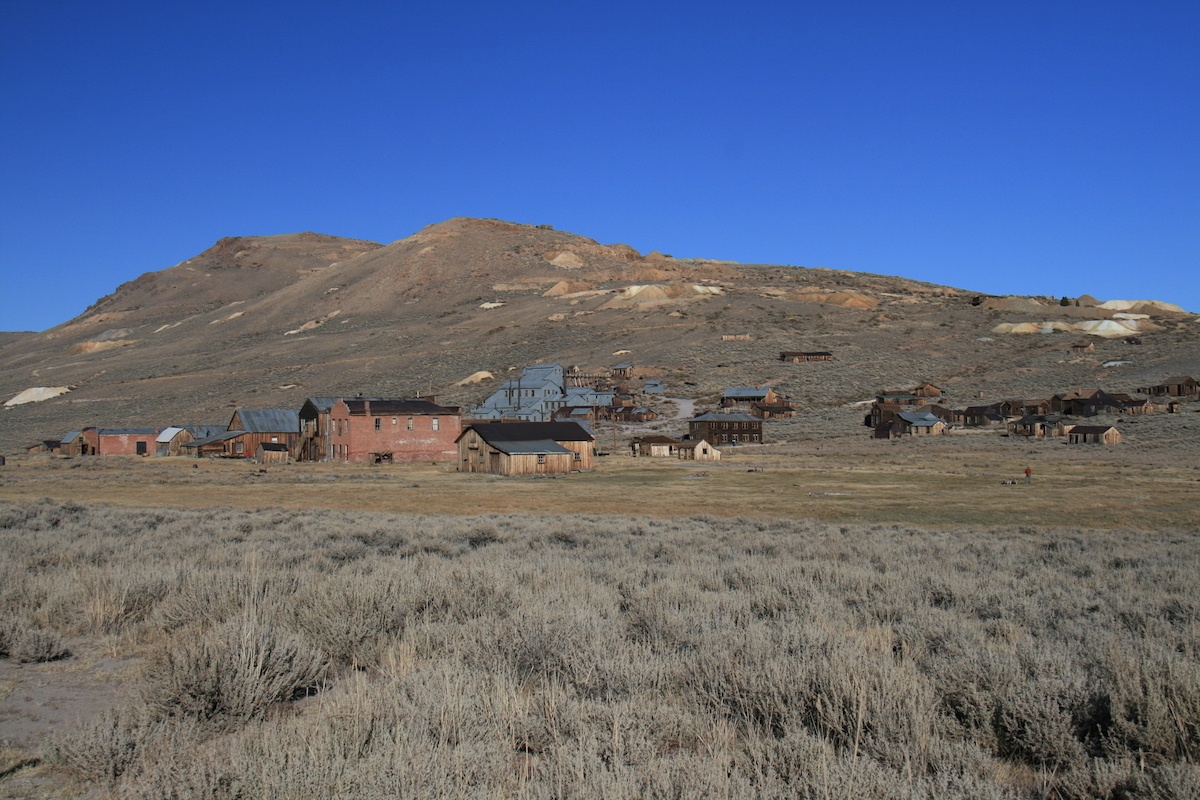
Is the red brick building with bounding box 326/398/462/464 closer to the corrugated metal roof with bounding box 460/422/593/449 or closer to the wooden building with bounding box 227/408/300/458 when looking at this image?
the wooden building with bounding box 227/408/300/458

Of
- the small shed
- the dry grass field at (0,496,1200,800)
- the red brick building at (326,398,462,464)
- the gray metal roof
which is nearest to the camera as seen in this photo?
the dry grass field at (0,496,1200,800)

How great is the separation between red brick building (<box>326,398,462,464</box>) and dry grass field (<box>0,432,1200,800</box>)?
43209 millimetres

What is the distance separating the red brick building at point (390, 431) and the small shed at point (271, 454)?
9.24ft

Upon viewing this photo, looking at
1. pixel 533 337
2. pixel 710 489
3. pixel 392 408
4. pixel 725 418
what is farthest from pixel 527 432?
pixel 533 337

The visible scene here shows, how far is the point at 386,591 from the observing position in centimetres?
915

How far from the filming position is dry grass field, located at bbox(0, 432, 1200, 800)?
189 inches

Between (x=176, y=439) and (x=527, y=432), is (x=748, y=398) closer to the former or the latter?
(x=527, y=432)

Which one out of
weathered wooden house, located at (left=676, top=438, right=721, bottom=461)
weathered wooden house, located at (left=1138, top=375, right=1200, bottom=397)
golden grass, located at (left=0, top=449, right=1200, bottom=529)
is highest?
weathered wooden house, located at (left=1138, top=375, right=1200, bottom=397)

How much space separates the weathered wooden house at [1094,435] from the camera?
202 ft

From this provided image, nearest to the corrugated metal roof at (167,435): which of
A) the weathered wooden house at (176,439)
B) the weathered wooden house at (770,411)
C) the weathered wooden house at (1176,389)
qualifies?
the weathered wooden house at (176,439)

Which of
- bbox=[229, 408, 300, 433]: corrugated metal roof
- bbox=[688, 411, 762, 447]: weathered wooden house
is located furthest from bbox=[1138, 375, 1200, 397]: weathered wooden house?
bbox=[229, 408, 300, 433]: corrugated metal roof

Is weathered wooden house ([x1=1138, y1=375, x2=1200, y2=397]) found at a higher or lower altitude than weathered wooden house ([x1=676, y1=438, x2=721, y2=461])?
higher

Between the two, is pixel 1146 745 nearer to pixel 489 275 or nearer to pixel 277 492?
pixel 277 492

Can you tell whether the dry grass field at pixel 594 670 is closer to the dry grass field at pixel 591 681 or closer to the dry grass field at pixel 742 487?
the dry grass field at pixel 591 681
